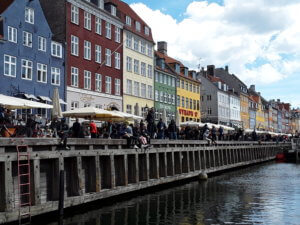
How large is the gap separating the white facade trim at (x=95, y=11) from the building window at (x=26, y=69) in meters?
8.60

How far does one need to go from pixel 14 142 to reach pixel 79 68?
29.4 metres

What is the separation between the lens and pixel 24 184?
15031 mm

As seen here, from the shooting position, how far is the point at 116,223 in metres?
16.4

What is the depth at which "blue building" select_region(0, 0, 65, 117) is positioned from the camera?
3484 cm

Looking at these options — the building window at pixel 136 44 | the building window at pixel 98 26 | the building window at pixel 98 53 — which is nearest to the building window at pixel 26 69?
the building window at pixel 98 53

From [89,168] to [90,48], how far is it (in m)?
27.4

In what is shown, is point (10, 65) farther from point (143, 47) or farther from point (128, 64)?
point (143, 47)

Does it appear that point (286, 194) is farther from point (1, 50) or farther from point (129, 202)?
point (1, 50)

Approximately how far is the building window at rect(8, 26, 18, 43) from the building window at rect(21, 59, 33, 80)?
1850 millimetres

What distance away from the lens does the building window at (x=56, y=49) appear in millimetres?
40444

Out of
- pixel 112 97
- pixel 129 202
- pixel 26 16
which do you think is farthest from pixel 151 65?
pixel 129 202

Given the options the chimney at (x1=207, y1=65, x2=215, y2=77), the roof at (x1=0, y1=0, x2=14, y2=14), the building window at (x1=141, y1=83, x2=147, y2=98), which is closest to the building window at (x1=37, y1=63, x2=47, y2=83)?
the roof at (x1=0, y1=0, x2=14, y2=14)

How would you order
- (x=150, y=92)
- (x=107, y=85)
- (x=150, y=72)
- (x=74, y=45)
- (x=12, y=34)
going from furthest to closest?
1. (x=150, y=72)
2. (x=150, y=92)
3. (x=107, y=85)
4. (x=74, y=45)
5. (x=12, y=34)

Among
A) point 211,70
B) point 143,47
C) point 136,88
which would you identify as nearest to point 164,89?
point 143,47
